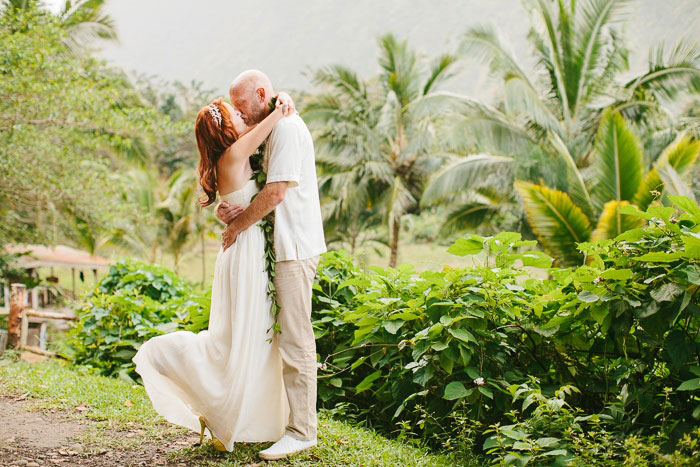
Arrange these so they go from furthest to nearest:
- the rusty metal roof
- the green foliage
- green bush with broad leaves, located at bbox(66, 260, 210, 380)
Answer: the rusty metal roof → the green foliage → green bush with broad leaves, located at bbox(66, 260, 210, 380)

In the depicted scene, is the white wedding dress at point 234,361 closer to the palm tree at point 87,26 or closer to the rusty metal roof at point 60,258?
the rusty metal roof at point 60,258

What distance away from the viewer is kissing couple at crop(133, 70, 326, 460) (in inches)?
137

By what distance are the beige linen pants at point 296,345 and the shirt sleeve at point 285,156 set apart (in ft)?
1.49

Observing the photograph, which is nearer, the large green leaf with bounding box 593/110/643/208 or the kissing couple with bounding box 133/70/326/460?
the kissing couple with bounding box 133/70/326/460

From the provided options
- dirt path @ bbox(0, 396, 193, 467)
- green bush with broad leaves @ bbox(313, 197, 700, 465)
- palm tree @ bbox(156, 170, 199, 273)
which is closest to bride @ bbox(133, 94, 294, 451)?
dirt path @ bbox(0, 396, 193, 467)

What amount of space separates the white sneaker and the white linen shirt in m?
0.97

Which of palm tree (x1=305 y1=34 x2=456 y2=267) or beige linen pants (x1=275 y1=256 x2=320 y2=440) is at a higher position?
palm tree (x1=305 y1=34 x2=456 y2=267)

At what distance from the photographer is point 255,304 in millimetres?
3510

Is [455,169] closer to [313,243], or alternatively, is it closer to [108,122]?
[108,122]

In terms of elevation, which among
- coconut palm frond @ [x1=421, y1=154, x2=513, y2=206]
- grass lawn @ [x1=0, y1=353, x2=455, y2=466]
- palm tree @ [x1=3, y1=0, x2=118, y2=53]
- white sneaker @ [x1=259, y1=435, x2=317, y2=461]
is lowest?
grass lawn @ [x1=0, y1=353, x2=455, y2=466]

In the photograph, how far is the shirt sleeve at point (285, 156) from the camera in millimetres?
3438

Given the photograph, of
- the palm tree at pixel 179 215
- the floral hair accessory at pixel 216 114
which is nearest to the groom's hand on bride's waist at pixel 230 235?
the floral hair accessory at pixel 216 114

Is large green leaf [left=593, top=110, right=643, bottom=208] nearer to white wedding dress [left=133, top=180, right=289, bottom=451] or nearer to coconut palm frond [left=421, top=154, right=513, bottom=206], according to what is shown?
coconut palm frond [left=421, top=154, right=513, bottom=206]

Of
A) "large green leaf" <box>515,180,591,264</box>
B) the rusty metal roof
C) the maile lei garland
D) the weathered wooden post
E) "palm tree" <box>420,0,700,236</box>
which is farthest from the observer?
the rusty metal roof
